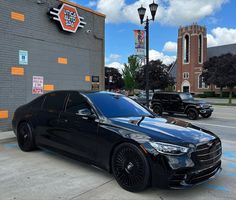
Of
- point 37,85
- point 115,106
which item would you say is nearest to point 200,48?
point 37,85

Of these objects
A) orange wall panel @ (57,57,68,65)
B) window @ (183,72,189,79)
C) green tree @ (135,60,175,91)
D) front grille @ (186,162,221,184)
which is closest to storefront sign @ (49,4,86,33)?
orange wall panel @ (57,57,68,65)

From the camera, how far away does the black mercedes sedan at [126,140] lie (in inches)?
145

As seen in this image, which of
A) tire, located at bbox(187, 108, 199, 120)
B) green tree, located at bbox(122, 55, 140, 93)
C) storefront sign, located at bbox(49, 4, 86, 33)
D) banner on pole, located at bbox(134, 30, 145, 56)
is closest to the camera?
storefront sign, located at bbox(49, 4, 86, 33)

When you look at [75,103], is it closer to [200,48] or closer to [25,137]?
[25,137]

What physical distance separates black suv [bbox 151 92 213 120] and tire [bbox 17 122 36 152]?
10972mm

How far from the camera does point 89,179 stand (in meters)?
4.55

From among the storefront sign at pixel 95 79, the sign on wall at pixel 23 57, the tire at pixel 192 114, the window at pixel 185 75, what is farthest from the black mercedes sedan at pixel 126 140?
the window at pixel 185 75

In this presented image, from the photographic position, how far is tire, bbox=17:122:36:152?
20.1 ft

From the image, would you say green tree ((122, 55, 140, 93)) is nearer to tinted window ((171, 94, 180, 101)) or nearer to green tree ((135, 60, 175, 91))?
green tree ((135, 60, 175, 91))

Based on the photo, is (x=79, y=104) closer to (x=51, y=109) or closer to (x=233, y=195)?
(x=51, y=109)

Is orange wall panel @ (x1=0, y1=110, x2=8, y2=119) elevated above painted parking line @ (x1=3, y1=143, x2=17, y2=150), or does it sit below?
above

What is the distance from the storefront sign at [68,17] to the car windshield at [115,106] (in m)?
5.86

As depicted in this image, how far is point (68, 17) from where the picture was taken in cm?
1052

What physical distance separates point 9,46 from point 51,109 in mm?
4258
